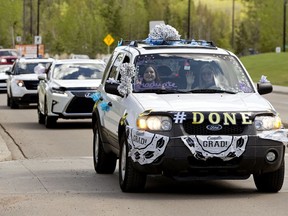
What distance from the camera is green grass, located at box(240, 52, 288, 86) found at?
64.6m

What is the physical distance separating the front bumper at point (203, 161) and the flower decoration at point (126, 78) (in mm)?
1037

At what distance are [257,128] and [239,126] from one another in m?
0.24

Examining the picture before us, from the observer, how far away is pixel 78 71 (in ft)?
82.7

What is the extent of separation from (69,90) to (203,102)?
1223 centimetres

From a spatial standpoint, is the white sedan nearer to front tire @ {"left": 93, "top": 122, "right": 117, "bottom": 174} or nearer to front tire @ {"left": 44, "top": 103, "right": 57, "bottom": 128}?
front tire @ {"left": 44, "top": 103, "right": 57, "bottom": 128}

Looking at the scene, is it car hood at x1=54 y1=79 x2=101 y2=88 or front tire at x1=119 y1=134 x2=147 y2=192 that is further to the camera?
car hood at x1=54 y1=79 x2=101 y2=88

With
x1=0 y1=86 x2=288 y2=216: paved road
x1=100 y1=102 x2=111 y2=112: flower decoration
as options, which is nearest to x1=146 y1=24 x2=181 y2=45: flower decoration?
x1=100 y1=102 x2=111 y2=112: flower decoration

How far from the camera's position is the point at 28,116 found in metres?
29.0

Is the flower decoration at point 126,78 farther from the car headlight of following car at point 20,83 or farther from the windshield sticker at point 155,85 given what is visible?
the car headlight of following car at point 20,83

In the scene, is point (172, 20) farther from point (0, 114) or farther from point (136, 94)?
point (136, 94)

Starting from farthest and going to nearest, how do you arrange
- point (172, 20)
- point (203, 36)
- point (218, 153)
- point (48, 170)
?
point (203, 36) < point (172, 20) < point (48, 170) < point (218, 153)

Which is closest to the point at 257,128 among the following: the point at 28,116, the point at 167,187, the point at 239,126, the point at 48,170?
the point at 239,126

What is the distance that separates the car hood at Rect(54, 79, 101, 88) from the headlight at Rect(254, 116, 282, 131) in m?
12.2

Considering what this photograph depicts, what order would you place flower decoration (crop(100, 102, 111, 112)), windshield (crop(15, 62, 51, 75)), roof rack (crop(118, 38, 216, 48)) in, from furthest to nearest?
1. windshield (crop(15, 62, 51, 75))
2. roof rack (crop(118, 38, 216, 48))
3. flower decoration (crop(100, 102, 111, 112))
